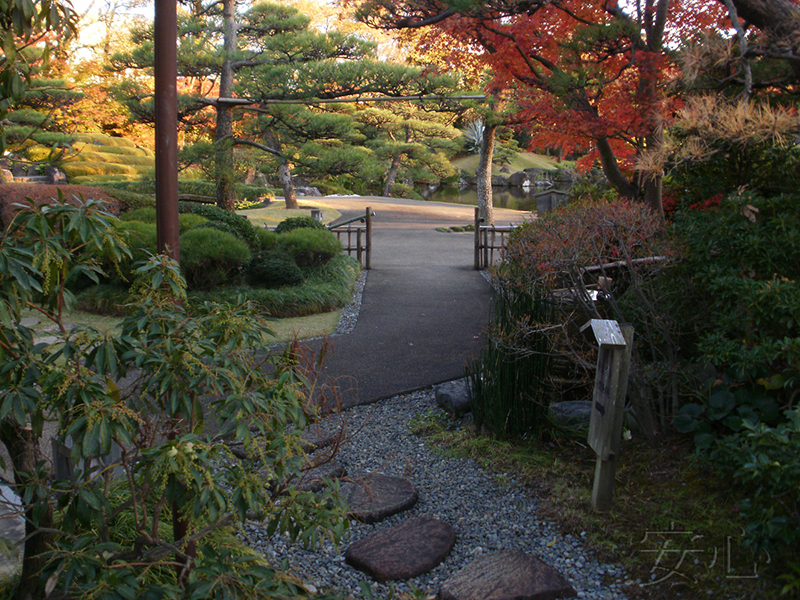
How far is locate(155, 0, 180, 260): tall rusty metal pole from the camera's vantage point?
247 cm

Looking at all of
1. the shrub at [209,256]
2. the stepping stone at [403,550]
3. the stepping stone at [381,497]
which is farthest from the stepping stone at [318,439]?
the shrub at [209,256]

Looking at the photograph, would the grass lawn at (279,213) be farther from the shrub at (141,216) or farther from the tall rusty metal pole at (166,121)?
the tall rusty metal pole at (166,121)

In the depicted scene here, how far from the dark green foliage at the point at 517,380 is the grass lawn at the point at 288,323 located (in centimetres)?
304

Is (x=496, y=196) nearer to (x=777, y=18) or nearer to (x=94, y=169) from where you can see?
(x=94, y=169)

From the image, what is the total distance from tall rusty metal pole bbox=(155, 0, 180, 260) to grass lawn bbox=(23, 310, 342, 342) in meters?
3.88

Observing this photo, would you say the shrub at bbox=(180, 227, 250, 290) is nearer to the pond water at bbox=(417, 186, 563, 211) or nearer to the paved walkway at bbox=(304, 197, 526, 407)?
the paved walkway at bbox=(304, 197, 526, 407)

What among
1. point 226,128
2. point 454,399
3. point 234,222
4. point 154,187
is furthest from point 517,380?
point 226,128

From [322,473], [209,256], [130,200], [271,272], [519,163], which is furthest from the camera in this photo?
[519,163]

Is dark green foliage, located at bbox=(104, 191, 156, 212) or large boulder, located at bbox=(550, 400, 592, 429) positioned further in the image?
dark green foliage, located at bbox=(104, 191, 156, 212)

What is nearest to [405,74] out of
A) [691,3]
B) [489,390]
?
[691,3]

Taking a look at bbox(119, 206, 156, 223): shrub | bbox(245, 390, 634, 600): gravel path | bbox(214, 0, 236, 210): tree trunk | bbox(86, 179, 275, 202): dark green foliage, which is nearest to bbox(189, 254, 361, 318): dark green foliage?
bbox(119, 206, 156, 223): shrub

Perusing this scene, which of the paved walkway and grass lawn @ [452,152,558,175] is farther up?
grass lawn @ [452,152,558,175]

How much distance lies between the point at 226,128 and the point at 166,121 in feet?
29.1

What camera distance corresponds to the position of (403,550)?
2.64 meters
